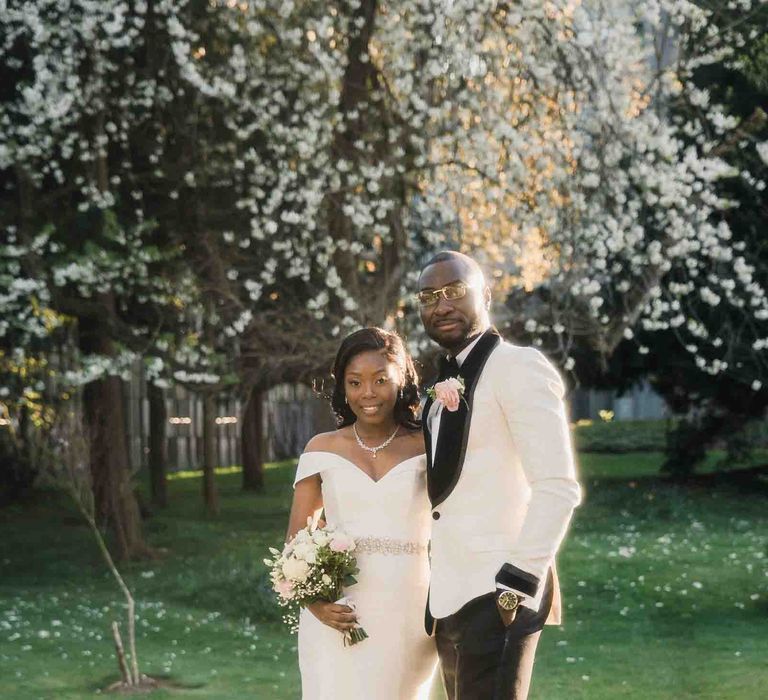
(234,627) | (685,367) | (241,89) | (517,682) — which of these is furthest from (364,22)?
(517,682)

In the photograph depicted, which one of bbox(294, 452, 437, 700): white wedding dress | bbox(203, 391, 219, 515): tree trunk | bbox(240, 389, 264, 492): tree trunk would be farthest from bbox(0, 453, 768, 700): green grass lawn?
bbox(294, 452, 437, 700): white wedding dress

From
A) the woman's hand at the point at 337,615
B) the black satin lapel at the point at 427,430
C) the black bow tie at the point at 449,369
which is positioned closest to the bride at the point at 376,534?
the woman's hand at the point at 337,615

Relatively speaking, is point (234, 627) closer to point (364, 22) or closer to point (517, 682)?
point (364, 22)

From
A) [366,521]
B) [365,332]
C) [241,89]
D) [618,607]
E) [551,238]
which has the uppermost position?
[241,89]

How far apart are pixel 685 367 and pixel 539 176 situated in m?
8.01

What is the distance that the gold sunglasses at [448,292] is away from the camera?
169 inches

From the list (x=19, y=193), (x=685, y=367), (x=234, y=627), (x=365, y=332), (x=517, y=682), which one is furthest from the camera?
(x=685, y=367)

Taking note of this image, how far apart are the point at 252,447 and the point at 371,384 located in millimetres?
19766

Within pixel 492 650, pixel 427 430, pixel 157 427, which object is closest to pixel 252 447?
pixel 157 427

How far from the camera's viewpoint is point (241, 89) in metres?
15.1

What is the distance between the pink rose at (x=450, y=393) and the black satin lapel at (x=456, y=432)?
1.8 inches

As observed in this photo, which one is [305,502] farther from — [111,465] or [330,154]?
[111,465]

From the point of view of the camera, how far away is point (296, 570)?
15.0ft

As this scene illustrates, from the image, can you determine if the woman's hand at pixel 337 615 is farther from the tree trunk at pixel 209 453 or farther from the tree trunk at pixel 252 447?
the tree trunk at pixel 252 447
